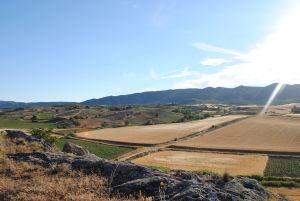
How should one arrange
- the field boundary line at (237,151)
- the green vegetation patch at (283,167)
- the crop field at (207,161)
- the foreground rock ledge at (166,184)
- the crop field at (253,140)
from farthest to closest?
the crop field at (253,140) → the field boundary line at (237,151) → the crop field at (207,161) → the green vegetation patch at (283,167) → the foreground rock ledge at (166,184)

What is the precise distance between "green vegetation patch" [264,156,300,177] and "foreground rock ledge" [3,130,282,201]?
4570 centimetres

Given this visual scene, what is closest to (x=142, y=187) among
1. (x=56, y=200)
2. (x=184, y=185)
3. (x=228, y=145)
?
(x=184, y=185)

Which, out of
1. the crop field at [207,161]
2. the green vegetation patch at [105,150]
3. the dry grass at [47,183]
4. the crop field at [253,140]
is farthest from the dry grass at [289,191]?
the green vegetation patch at [105,150]

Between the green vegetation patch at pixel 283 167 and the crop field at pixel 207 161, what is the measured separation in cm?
98

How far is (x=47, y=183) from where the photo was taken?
936 centimetres

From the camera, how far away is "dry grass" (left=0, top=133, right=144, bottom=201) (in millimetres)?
8391

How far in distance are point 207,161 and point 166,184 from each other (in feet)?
184

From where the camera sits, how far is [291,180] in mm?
48750

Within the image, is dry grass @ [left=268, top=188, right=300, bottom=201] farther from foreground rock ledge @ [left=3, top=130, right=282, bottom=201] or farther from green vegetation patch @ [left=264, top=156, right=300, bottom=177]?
foreground rock ledge @ [left=3, top=130, right=282, bottom=201]

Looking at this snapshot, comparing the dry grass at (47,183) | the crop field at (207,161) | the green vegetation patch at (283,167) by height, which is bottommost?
the green vegetation patch at (283,167)

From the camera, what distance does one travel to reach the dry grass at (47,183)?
8.39 meters

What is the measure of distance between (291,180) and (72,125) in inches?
3690

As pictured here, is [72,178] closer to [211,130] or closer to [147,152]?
[147,152]

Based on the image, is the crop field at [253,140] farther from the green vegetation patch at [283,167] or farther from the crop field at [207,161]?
the crop field at [207,161]
